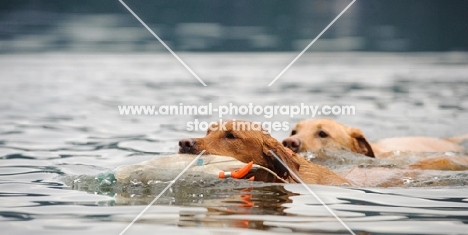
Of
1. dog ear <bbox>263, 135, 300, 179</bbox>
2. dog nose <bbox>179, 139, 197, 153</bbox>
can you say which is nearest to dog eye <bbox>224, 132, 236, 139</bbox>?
dog ear <bbox>263, 135, 300, 179</bbox>

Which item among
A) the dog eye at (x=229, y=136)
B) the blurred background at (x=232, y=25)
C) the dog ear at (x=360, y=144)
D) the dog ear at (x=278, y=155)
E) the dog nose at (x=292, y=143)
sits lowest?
the dog ear at (x=278, y=155)

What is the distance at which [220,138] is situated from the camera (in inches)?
292

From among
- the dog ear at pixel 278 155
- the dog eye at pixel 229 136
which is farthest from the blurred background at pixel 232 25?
the dog ear at pixel 278 155

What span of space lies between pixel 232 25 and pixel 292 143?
3703 cm

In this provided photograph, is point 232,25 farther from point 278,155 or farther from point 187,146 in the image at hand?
point 187,146

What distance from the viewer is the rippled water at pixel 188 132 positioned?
5902mm

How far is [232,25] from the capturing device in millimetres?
45719

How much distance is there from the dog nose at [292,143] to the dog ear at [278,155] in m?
1.49

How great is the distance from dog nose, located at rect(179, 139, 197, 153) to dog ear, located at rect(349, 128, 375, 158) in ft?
10.7

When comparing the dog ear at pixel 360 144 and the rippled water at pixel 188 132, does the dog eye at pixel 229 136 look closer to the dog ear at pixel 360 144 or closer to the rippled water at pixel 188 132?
the rippled water at pixel 188 132

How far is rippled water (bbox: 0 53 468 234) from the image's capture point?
19.4ft

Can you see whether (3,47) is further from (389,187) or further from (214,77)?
(389,187)

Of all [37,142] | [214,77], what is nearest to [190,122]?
[37,142]

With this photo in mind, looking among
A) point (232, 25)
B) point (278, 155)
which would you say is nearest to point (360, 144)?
point (278, 155)
